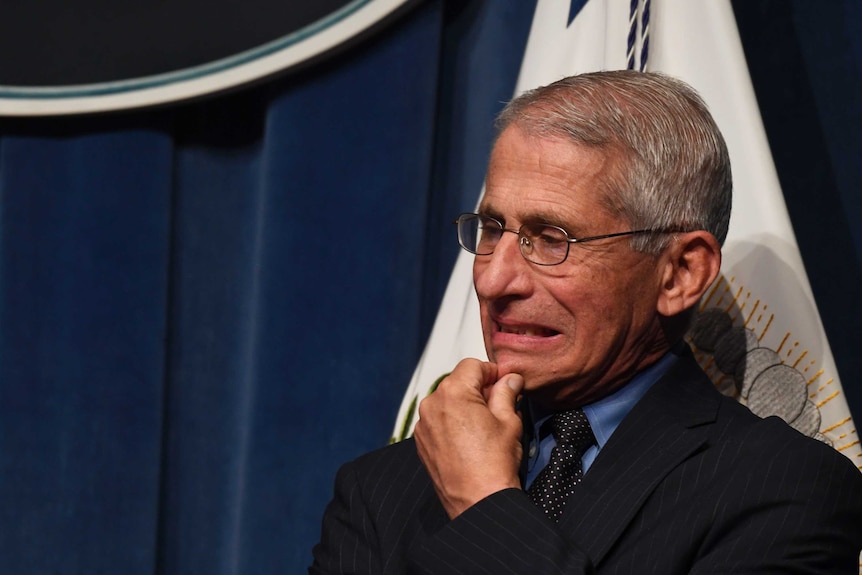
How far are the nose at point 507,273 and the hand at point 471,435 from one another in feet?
0.28

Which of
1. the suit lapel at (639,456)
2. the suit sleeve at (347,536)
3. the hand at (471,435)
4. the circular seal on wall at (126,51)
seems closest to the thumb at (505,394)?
the hand at (471,435)

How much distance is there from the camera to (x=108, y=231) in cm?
202

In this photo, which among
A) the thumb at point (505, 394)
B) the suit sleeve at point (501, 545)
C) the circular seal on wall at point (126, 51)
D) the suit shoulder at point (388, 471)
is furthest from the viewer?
Result: the circular seal on wall at point (126, 51)

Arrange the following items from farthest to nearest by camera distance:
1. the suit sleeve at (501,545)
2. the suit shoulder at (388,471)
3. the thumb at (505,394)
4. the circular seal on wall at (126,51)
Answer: the circular seal on wall at (126,51) → the suit shoulder at (388,471) → the thumb at (505,394) → the suit sleeve at (501,545)

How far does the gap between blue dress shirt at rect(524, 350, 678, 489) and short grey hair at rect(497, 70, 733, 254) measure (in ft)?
0.51

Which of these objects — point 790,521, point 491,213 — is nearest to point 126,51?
point 491,213

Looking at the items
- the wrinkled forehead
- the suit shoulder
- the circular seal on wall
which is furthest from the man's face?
the circular seal on wall

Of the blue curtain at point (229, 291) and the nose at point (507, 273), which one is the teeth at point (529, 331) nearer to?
the nose at point (507, 273)

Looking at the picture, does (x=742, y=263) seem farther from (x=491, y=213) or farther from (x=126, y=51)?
(x=126, y=51)

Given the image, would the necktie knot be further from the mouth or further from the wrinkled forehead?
the wrinkled forehead

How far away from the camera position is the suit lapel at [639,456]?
112 centimetres

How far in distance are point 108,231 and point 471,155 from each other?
69cm

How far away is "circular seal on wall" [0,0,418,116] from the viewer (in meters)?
1.93

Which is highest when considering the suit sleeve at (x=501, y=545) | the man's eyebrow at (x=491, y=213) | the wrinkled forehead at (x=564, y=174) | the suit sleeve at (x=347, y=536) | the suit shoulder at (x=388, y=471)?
the wrinkled forehead at (x=564, y=174)
